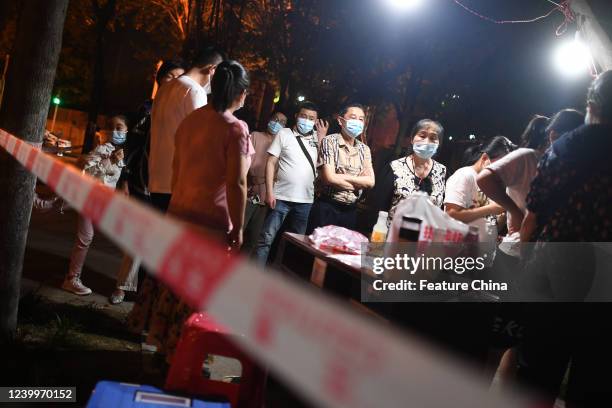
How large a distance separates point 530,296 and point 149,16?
84.0 feet

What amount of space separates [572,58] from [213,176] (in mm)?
6097

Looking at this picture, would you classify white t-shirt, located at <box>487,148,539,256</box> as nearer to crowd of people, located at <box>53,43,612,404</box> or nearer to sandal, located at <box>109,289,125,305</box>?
crowd of people, located at <box>53,43,612,404</box>

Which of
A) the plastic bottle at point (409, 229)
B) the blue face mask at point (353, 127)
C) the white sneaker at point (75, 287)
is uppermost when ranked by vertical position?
the blue face mask at point (353, 127)

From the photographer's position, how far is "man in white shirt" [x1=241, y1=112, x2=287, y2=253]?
22.7 ft

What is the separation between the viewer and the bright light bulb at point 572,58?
22.0 ft

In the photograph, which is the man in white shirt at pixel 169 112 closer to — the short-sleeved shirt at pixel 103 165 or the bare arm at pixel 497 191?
the short-sleeved shirt at pixel 103 165

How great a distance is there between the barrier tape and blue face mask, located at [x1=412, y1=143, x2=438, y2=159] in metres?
3.52

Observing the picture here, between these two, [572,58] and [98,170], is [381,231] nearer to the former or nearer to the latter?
[98,170]

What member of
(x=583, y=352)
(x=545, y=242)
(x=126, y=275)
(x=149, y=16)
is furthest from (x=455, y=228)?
(x=149, y=16)

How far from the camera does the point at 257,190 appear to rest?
6.98 metres

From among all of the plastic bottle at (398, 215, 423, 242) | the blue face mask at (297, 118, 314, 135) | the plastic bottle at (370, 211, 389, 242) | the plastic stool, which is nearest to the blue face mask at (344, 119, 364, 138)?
the blue face mask at (297, 118, 314, 135)

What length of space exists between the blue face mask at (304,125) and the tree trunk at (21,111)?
3129 millimetres

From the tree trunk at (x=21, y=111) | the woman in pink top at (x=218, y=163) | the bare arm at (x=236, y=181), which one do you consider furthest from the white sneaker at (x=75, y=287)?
the bare arm at (x=236, y=181)

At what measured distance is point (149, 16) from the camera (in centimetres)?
2475
